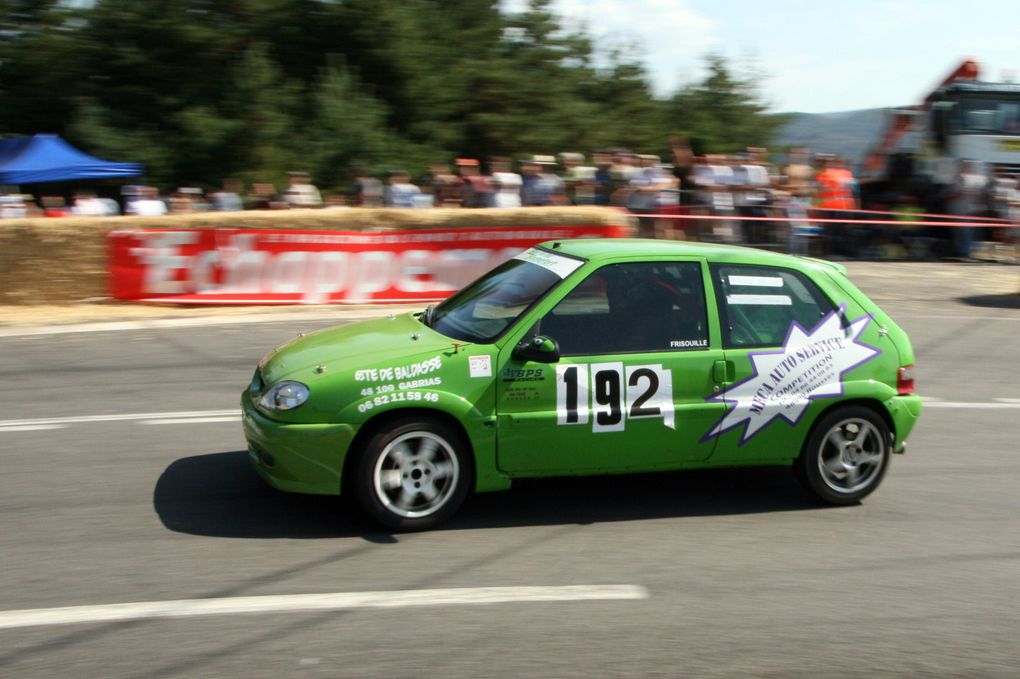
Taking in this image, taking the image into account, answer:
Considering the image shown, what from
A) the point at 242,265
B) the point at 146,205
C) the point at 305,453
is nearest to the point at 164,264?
the point at 242,265

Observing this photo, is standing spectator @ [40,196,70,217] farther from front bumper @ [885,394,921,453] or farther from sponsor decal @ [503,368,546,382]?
front bumper @ [885,394,921,453]

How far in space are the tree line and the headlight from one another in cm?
1989

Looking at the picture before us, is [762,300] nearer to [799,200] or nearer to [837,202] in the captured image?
[799,200]

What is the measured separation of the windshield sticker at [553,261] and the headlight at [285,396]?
1613mm

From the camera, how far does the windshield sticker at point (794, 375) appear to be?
6.26 m

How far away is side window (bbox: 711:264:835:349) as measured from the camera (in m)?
6.33

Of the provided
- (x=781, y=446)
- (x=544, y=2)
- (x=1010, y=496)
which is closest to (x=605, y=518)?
(x=781, y=446)

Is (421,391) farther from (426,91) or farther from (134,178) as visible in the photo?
(426,91)

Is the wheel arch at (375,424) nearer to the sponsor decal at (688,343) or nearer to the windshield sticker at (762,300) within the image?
the sponsor decal at (688,343)

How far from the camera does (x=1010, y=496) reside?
23.0ft

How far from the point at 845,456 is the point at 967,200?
15.8 m

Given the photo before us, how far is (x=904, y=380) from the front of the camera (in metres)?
6.59

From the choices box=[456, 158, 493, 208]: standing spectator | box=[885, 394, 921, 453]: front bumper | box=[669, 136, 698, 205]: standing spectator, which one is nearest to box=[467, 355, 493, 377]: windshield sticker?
box=[885, 394, 921, 453]: front bumper

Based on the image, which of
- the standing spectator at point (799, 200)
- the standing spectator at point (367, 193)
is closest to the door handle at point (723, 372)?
the standing spectator at point (367, 193)
